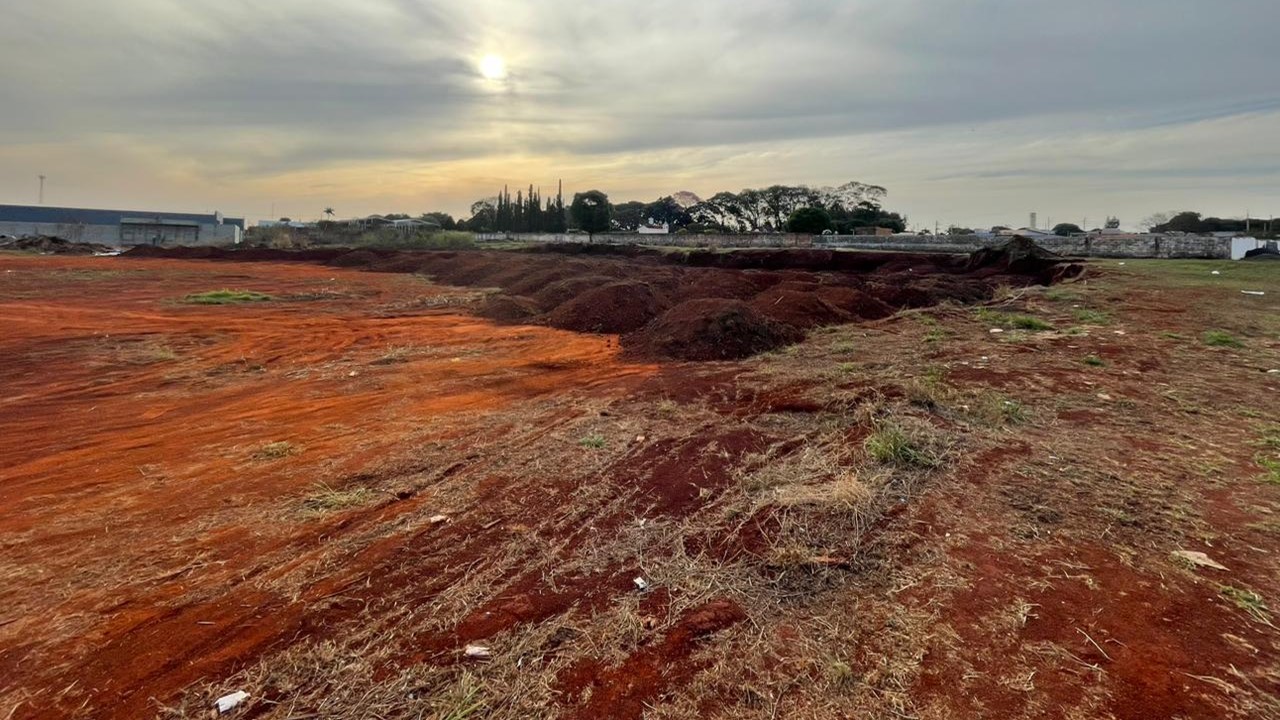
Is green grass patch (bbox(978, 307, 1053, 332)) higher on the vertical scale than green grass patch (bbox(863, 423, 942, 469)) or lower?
higher

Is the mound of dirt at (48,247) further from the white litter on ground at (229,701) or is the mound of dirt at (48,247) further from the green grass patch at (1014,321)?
the green grass patch at (1014,321)

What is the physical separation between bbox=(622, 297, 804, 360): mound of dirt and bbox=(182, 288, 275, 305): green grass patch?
1326 centimetres

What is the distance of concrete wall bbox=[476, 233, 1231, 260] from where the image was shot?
28.2 metres

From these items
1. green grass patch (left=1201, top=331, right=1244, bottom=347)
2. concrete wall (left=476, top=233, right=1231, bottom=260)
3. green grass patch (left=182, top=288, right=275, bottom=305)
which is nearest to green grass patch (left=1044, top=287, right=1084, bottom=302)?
green grass patch (left=1201, top=331, right=1244, bottom=347)

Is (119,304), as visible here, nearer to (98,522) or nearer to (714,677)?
(98,522)

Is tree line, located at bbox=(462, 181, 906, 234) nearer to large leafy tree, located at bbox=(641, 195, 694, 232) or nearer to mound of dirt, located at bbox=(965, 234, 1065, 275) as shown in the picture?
large leafy tree, located at bbox=(641, 195, 694, 232)

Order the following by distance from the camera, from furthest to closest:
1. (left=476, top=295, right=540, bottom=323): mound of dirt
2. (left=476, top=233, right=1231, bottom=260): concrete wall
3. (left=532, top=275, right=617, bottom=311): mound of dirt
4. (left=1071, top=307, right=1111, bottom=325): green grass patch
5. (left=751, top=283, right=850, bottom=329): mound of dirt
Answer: (left=476, top=233, right=1231, bottom=260): concrete wall → (left=532, top=275, right=617, bottom=311): mound of dirt → (left=476, top=295, right=540, bottom=323): mound of dirt → (left=751, top=283, right=850, bottom=329): mound of dirt → (left=1071, top=307, right=1111, bottom=325): green grass patch

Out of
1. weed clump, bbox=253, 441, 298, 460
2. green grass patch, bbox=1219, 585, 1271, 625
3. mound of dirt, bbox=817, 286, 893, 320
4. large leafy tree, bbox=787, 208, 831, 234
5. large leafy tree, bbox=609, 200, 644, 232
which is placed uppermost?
large leafy tree, bbox=609, 200, 644, 232

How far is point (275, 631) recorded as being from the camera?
111 inches

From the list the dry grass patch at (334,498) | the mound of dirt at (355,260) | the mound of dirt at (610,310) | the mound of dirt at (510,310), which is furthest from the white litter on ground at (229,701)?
the mound of dirt at (355,260)

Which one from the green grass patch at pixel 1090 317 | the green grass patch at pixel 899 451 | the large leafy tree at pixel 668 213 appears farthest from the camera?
the large leafy tree at pixel 668 213

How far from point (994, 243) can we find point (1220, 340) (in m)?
26.4

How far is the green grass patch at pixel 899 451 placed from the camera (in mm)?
4633

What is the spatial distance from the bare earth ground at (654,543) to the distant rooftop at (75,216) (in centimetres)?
8202
